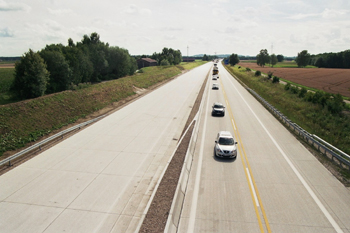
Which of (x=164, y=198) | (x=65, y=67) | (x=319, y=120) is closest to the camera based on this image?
(x=164, y=198)

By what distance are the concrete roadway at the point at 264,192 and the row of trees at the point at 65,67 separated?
77.1 ft

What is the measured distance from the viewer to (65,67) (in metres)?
37.1

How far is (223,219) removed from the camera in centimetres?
926

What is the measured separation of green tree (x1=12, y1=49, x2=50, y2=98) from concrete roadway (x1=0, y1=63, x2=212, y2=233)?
489 inches

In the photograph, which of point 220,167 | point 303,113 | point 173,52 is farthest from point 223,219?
point 173,52

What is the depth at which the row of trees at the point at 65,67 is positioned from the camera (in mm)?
28391

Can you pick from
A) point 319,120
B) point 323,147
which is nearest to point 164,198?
point 323,147

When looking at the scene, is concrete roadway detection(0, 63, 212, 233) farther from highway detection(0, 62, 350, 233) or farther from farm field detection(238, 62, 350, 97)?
farm field detection(238, 62, 350, 97)

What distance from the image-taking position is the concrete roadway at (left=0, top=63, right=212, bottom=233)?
373 inches

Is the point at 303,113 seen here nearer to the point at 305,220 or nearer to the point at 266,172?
the point at 266,172

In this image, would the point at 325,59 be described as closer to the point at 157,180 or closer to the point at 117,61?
the point at 117,61

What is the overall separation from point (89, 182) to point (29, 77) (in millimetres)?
22369

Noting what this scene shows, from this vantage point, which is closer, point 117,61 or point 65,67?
point 65,67

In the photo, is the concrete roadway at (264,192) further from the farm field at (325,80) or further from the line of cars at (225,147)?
the farm field at (325,80)
